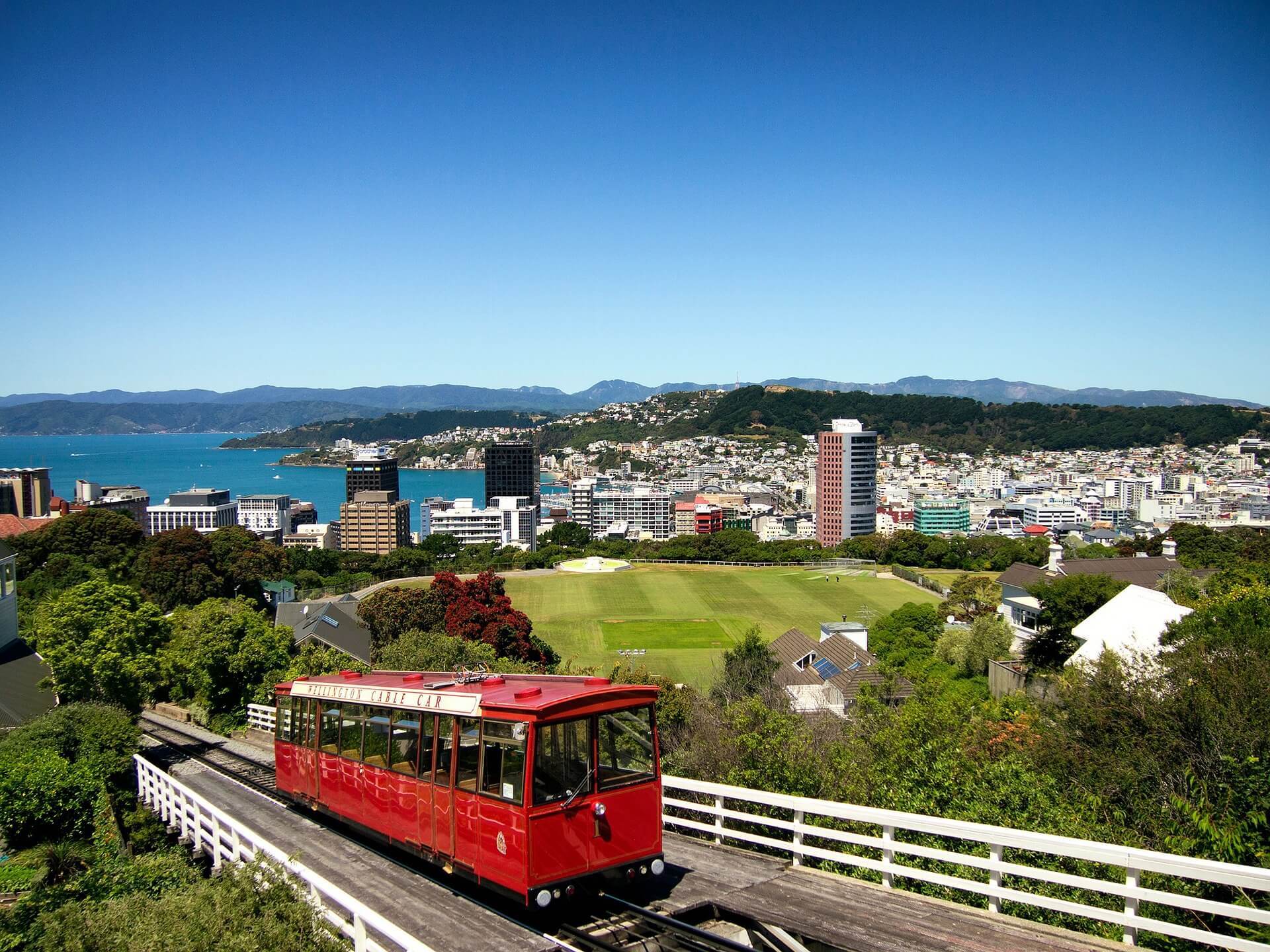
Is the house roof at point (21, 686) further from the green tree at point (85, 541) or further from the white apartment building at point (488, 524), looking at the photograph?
the white apartment building at point (488, 524)

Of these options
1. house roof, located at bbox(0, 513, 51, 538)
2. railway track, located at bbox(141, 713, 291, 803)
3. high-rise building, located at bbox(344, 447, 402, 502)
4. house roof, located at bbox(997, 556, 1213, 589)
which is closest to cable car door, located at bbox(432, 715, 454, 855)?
railway track, located at bbox(141, 713, 291, 803)

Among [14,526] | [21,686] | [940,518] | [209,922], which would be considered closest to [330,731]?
[209,922]

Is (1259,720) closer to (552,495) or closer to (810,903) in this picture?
(810,903)

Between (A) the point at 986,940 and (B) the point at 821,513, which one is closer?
(A) the point at 986,940

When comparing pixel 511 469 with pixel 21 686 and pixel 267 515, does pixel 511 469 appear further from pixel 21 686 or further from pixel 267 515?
pixel 21 686

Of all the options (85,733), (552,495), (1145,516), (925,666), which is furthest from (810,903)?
(552,495)

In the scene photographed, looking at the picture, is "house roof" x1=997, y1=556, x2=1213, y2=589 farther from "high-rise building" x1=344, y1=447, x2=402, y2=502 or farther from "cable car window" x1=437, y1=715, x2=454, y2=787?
"high-rise building" x1=344, y1=447, x2=402, y2=502
